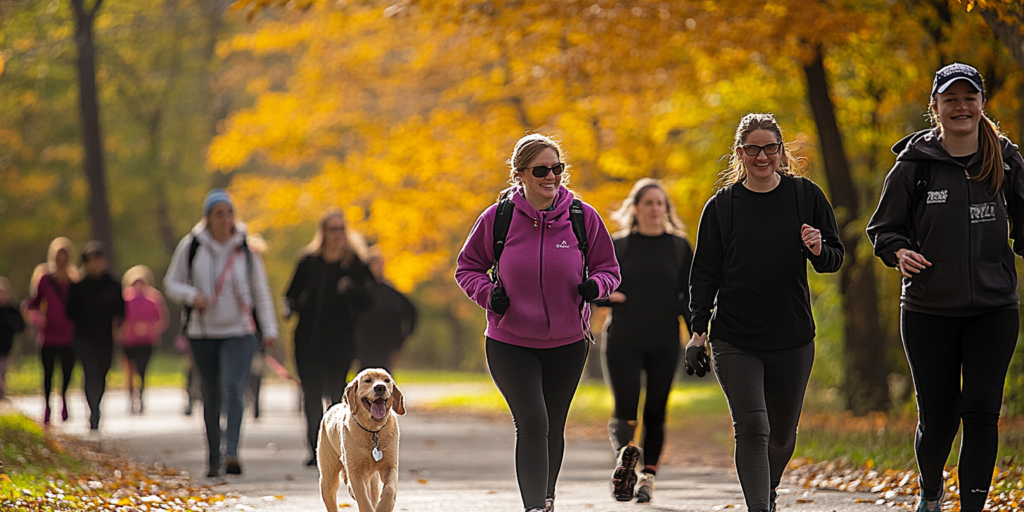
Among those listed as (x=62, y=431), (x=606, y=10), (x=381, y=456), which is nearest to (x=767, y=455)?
(x=381, y=456)

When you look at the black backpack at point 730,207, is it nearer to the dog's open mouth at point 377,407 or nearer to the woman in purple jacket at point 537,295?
the woman in purple jacket at point 537,295

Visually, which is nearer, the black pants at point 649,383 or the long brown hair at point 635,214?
the black pants at point 649,383

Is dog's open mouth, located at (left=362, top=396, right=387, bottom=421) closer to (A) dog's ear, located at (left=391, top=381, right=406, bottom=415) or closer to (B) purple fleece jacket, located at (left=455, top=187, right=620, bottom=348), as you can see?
(A) dog's ear, located at (left=391, top=381, right=406, bottom=415)

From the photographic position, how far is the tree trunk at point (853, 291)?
14445 millimetres

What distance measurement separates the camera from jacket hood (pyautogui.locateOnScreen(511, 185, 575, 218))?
6367 millimetres

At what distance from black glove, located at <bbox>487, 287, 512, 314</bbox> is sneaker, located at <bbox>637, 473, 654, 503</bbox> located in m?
→ 2.43

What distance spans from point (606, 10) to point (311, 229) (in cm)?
2835

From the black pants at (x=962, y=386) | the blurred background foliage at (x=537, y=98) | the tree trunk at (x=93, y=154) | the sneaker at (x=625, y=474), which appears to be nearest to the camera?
the black pants at (x=962, y=386)

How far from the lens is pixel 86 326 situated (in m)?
15.0

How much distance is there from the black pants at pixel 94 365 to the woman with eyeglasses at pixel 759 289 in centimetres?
1037

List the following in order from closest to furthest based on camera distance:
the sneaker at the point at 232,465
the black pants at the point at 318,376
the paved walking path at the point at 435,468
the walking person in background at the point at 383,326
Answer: the paved walking path at the point at 435,468
the sneaker at the point at 232,465
the black pants at the point at 318,376
the walking person in background at the point at 383,326

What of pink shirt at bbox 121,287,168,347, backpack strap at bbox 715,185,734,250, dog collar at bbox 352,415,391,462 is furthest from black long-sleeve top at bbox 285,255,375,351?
pink shirt at bbox 121,287,168,347

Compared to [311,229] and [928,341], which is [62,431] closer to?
[928,341]

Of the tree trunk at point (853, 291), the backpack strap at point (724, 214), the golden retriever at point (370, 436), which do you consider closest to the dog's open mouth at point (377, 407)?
the golden retriever at point (370, 436)
